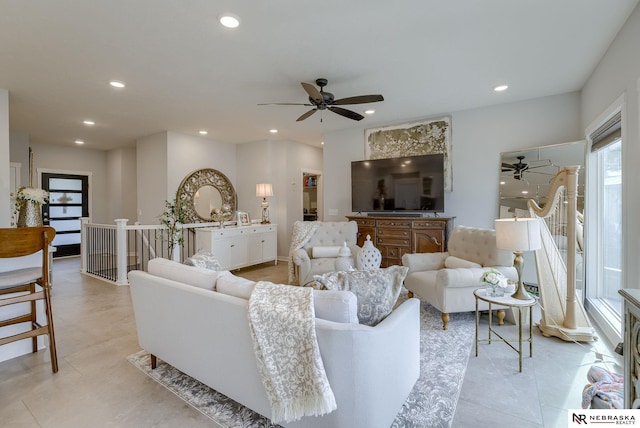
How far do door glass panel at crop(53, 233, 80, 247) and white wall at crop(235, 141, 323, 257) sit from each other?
4.24 meters

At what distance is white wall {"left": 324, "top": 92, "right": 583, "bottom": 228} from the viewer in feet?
12.9

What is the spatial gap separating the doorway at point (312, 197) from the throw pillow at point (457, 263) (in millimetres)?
4666

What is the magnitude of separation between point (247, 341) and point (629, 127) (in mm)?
3284

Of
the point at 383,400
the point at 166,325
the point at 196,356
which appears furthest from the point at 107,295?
the point at 383,400

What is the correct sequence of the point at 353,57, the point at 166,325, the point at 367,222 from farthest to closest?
the point at 367,222
the point at 353,57
the point at 166,325

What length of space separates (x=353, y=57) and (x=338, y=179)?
9.72 feet

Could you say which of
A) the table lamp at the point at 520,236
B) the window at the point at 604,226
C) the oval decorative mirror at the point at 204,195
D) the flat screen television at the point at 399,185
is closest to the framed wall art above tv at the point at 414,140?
the flat screen television at the point at 399,185

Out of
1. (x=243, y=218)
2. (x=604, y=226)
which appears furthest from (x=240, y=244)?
(x=604, y=226)

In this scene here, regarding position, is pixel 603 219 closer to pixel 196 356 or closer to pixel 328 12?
pixel 328 12

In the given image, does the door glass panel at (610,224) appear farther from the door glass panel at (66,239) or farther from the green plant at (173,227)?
the door glass panel at (66,239)

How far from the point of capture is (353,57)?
2883mm

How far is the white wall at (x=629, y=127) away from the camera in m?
2.22

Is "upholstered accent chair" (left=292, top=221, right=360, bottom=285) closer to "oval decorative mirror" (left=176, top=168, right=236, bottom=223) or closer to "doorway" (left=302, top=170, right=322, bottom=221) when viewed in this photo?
"oval decorative mirror" (left=176, top=168, right=236, bottom=223)

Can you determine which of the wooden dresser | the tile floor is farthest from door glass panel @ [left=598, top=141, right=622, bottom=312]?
the wooden dresser
